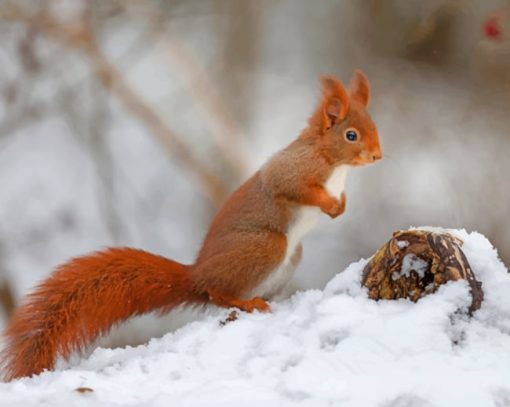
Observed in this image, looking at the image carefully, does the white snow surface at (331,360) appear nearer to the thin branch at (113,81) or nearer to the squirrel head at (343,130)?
the squirrel head at (343,130)

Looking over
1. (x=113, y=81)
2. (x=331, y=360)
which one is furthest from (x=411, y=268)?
(x=113, y=81)

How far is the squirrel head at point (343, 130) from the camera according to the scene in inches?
96.5

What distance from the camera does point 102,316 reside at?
2.01 meters

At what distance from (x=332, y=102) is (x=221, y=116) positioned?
2.39m

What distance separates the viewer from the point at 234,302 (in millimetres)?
2266

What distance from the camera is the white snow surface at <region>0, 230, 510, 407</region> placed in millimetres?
1423

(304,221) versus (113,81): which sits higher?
(113,81)

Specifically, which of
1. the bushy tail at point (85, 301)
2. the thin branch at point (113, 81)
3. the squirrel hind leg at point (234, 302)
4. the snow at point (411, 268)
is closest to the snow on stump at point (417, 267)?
the snow at point (411, 268)

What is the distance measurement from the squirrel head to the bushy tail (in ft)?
1.61

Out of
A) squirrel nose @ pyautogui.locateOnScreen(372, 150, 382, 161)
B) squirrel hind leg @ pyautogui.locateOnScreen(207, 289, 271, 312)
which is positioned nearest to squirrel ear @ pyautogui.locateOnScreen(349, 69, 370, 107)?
squirrel nose @ pyautogui.locateOnScreen(372, 150, 382, 161)

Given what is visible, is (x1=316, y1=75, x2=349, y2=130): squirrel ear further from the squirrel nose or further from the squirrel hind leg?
the squirrel hind leg

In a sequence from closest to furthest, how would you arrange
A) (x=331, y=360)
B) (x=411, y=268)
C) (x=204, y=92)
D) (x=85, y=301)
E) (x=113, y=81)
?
(x=331, y=360)
(x=411, y=268)
(x=85, y=301)
(x=113, y=81)
(x=204, y=92)

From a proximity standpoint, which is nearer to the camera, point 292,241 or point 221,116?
point 292,241

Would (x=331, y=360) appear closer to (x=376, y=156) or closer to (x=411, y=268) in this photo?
(x=411, y=268)
